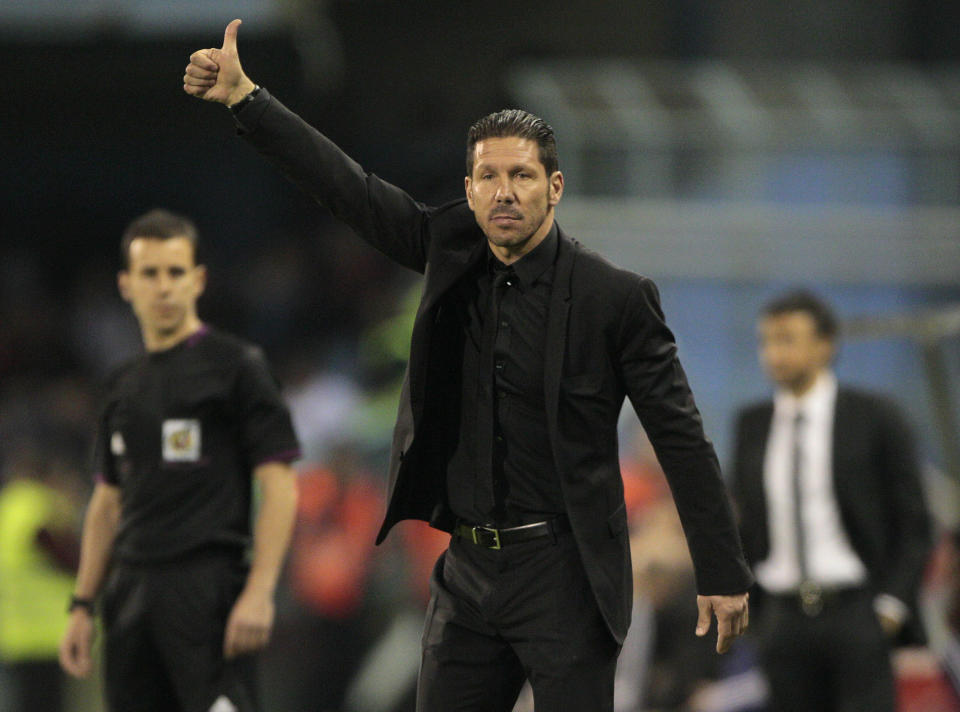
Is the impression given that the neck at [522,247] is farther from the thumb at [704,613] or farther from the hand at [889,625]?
the hand at [889,625]

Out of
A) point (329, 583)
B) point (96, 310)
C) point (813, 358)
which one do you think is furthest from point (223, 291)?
point (813, 358)

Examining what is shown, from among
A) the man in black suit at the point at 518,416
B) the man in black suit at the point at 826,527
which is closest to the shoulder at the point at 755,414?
the man in black suit at the point at 826,527

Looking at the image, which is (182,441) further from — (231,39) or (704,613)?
(704,613)

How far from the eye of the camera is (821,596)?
6.31 metres

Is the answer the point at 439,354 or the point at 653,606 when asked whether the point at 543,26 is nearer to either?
the point at 653,606

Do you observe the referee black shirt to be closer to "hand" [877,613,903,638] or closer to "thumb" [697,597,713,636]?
"thumb" [697,597,713,636]

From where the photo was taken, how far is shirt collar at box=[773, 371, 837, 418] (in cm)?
661

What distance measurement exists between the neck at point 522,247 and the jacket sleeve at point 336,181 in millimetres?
208

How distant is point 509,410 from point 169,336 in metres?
1.84

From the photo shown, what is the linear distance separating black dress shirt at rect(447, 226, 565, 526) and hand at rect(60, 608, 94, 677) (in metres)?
2.05

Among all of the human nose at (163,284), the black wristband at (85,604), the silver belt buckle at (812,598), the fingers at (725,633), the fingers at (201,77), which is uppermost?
the fingers at (201,77)

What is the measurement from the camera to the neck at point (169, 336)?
5.61 meters

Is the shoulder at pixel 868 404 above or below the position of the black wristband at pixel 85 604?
above

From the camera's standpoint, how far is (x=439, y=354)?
4.26 metres
